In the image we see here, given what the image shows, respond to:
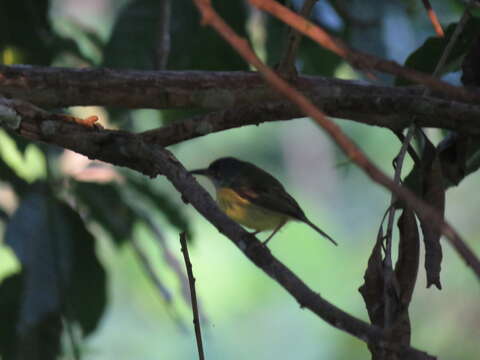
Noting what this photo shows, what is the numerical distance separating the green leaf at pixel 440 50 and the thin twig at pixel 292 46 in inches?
24.2

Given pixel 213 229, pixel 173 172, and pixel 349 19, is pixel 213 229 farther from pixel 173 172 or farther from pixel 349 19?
pixel 173 172

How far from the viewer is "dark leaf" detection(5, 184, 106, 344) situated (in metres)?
3.03

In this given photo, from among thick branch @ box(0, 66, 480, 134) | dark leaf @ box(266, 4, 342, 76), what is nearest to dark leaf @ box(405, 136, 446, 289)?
thick branch @ box(0, 66, 480, 134)

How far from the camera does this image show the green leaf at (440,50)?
2572mm

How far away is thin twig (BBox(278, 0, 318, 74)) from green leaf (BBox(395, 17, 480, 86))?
613 millimetres

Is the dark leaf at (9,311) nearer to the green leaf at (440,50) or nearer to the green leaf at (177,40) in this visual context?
the green leaf at (177,40)

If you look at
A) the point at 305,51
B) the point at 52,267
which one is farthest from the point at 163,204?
the point at 305,51

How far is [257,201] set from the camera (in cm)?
366

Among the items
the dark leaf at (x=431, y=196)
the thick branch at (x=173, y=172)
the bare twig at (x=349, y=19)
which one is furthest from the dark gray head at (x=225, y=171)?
the thick branch at (x=173, y=172)

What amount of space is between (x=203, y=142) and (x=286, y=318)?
A: 2.42m

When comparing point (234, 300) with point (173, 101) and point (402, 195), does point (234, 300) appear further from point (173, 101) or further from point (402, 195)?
point (402, 195)

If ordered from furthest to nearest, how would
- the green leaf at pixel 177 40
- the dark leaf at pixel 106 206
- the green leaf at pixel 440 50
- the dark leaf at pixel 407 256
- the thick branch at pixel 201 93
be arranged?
1. the dark leaf at pixel 106 206
2. the green leaf at pixel 177 40
3. the green leaf at pixel 440 50
4. the thick branch at pixel 201 93
5. the dark leaf at pixel 407 256

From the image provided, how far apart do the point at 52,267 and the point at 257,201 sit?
93 cm

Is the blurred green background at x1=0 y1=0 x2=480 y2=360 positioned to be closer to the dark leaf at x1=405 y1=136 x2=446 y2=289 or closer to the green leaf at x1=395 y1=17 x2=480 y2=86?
the green leaf at x1=395 y1=17 x2=480 y2=86
